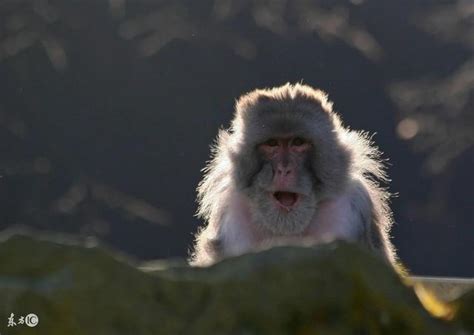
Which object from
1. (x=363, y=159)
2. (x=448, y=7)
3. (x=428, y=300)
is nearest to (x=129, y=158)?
(x=448, y=7)

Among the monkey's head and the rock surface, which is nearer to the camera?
the rock surface

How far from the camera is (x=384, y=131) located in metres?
8.56

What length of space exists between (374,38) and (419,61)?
1.40ft

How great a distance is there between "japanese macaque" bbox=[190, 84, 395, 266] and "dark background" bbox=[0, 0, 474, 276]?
3.00m

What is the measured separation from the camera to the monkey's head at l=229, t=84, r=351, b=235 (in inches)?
200

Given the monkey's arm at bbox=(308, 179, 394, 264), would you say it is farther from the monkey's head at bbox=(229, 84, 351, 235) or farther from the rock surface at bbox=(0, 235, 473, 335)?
the rock surface at bbox=(0, 235, 473, 335)

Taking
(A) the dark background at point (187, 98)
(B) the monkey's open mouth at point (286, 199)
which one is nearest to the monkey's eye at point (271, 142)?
(B) the monkey's open mouth at point (286, 199)

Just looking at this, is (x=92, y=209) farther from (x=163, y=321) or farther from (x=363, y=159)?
(x=163, y=321)

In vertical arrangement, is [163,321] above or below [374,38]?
below
